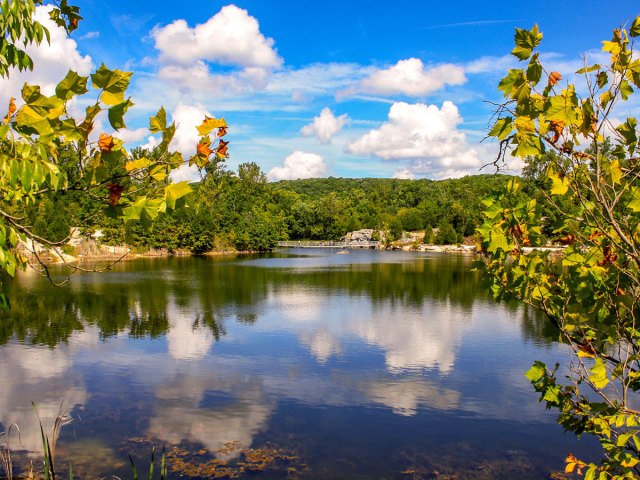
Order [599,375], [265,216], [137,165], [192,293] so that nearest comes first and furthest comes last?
[137,165] → [599,375] → [192,293] → [265,216]

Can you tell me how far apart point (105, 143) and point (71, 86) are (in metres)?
0.31

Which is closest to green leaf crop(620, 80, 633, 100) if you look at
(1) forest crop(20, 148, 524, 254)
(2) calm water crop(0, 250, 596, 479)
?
(2) calm water crop(0, 250, 596, 479)

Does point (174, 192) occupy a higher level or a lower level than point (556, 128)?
lower

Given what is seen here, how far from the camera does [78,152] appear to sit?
2910mm

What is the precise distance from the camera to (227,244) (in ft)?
216

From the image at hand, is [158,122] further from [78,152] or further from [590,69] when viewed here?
[590,69]

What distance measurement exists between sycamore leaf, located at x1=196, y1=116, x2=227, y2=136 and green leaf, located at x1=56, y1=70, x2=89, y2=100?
0.60 m

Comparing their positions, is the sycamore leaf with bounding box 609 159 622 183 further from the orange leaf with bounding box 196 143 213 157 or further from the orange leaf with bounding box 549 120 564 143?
the orange leaf with bounding box 196 143 213 157

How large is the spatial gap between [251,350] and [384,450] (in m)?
7.69

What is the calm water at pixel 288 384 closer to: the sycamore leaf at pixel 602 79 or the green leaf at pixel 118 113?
the sycamore leaf at pixel 602 79

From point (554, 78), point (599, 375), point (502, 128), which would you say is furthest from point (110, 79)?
point (599, 375)

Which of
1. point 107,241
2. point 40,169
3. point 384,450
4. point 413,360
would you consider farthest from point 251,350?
point 107,241

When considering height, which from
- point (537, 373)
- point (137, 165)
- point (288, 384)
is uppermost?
point (137, 165)

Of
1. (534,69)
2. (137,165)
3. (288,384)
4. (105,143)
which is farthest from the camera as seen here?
(288,384)
